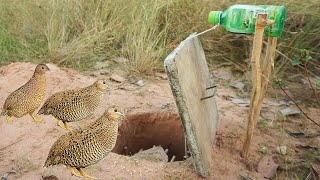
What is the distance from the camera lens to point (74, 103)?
266 cm

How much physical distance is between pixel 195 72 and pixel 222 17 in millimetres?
422

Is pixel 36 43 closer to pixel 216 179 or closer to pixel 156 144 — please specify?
pixel 156 144

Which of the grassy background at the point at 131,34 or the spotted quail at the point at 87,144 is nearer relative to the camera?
the spotted quail at the point at 87,144

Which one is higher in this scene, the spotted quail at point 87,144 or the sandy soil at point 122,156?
the spotted quail at point 87,144

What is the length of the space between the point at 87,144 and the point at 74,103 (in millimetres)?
392

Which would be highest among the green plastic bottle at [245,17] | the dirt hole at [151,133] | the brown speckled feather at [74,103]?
the green plastic bottle at [245,17]

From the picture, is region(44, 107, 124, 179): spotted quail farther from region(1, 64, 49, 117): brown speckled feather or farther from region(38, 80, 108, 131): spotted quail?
region(1, 64, 49, 117): brown speckled feather

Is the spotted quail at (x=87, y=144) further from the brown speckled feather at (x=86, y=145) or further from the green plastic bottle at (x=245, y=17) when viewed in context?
the green plastic bottle at (x=245, y=17)

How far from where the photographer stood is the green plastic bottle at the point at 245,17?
2.77 meters

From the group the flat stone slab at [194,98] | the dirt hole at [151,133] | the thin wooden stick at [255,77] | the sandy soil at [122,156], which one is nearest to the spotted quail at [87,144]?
the flat stone slab at [194,98]

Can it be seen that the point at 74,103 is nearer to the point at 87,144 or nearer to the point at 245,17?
the point at 87,144

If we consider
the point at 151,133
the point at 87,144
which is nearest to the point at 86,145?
the point at 87,144

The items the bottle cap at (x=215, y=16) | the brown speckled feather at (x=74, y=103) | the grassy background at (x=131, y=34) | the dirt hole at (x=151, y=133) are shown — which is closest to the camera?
the brown speckled feather at (x=74, y=103)

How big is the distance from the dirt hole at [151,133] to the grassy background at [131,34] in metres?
0.81
